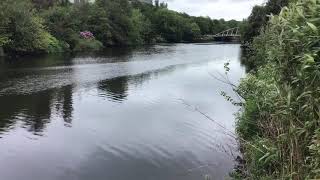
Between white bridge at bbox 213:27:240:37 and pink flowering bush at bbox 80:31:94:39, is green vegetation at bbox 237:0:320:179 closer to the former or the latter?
pink flowering bush at bbox 80:31:94:39

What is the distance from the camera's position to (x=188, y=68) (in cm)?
4281

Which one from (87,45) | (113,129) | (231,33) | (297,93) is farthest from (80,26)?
(297,93)

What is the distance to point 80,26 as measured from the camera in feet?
255

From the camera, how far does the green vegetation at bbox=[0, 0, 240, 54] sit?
52.5m

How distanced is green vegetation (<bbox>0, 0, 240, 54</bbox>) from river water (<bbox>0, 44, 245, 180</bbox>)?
21.8 meters

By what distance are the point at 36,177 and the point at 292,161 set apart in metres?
8.02

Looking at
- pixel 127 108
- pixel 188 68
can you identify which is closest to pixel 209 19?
pixel 188 68

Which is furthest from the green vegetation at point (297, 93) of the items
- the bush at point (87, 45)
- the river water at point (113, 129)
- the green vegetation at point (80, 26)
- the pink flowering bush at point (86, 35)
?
the pink flowering bush at point (86, 35)

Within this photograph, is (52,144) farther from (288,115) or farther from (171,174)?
(288,115)

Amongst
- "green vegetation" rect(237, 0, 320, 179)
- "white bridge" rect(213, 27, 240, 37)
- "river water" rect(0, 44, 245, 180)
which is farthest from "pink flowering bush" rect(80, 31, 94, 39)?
"green vegetation" rect(237, 0, 320, 179)

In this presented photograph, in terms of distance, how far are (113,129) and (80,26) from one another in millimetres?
62264

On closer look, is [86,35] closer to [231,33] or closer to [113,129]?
[113,129]

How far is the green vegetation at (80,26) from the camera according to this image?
52531 millimetres

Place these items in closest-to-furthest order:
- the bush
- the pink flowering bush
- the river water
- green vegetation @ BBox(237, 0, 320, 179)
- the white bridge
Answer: green vegetation @ BBox(237, 0, 320, 179) < the river water < the bush < the pink flowering bush < the white bridge
